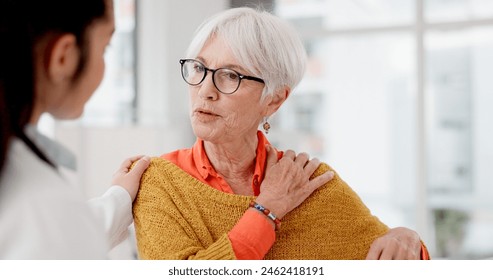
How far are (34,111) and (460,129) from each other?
328cm

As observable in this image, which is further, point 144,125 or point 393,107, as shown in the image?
point 393,107

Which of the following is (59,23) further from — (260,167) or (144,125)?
(144,125)

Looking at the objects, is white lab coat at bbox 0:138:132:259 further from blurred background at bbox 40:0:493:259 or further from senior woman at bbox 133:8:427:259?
blurred background at bbox 40:0:493:259

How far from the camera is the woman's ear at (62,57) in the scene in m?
0.65

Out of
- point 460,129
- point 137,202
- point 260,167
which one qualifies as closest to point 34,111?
point 137,202

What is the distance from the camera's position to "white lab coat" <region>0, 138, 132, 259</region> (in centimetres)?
61

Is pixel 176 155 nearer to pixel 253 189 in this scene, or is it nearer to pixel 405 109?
pixel 253 189

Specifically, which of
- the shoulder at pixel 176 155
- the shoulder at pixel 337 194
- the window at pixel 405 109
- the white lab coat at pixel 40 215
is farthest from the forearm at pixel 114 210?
the window at pixel 405 109

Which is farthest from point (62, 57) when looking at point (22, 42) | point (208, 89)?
point (208, 89)

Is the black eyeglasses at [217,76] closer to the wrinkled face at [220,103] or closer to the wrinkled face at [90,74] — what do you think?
the wrinkled face at [220,103]

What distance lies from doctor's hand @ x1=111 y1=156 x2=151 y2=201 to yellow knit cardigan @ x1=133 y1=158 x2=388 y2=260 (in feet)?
0.04

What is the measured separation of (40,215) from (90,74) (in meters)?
0.19

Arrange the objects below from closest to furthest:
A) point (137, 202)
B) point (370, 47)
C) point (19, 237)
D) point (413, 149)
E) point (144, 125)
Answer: point (19, 237)
point (137, 202)
point (144, 125)
point (413, 149)
point (370, 47)

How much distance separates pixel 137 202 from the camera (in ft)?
4.06
